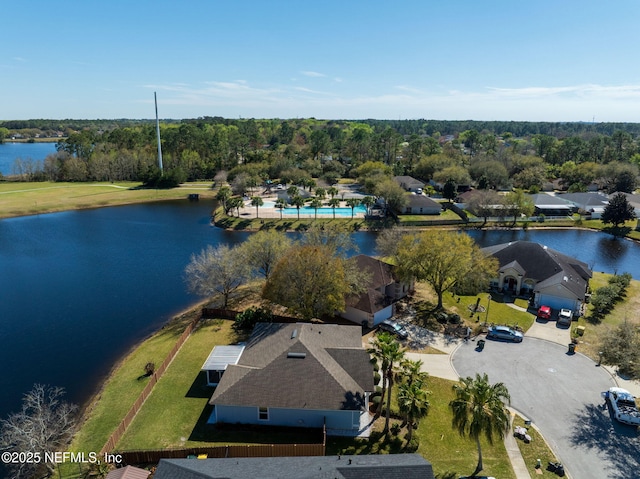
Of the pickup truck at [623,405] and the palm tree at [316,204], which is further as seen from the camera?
the palm tree at [316,204]

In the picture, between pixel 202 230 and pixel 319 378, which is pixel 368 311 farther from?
pixel 202 230

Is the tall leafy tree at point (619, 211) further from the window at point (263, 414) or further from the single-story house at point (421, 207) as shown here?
the window at point (263, 414)

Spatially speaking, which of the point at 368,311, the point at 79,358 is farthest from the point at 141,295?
the point at 368,311

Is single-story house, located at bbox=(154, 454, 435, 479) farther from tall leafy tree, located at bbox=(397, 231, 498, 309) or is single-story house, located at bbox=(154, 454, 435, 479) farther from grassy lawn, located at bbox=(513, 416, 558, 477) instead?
tall leafy tree, located at bbox=(397, 231, 498, 309)

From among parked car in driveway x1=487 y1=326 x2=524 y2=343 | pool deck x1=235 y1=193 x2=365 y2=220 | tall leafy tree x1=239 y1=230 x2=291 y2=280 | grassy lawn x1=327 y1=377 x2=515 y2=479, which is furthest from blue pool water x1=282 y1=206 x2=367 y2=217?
grassy lawn x1=327 y1=377 x2=515 y2=479

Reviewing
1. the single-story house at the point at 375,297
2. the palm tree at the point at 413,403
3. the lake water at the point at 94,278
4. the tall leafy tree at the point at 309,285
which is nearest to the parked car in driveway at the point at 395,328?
the single-story house at the point at 375,297
